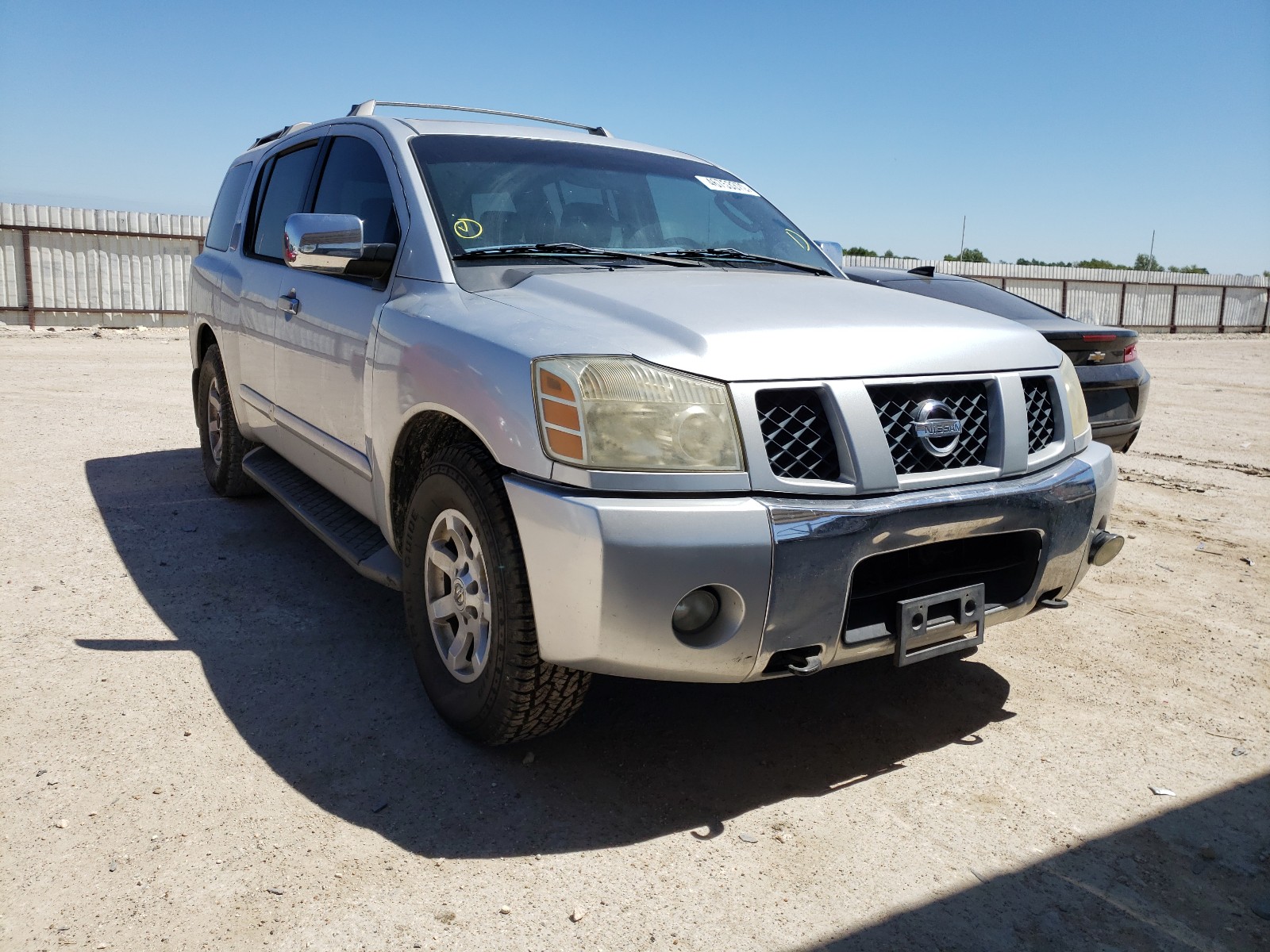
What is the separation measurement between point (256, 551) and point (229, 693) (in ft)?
5.29

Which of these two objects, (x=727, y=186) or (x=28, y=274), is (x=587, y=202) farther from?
(x=28, y=274)

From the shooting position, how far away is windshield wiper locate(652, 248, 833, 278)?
11.7ft

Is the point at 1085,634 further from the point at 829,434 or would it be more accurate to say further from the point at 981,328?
the point at 829,434

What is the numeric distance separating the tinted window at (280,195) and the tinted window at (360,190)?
0.26 m

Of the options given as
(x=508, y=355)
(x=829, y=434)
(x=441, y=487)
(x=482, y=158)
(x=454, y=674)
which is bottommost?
(x=454, y=674)

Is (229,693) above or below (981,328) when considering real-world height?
below

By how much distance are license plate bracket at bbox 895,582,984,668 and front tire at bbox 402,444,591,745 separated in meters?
0.84

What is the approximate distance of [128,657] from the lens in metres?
3.49

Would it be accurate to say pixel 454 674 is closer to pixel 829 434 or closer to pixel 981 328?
pixel 829 434

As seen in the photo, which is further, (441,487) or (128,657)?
(128,657)

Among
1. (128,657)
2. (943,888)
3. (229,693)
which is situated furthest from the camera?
(128,657)

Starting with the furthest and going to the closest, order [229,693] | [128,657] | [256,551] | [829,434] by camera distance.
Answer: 1. [256,551]
2. [128,657]
3. [229,693]
4. [829,434]

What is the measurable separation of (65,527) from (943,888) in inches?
178

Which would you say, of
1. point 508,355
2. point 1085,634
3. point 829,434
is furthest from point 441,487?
point 1085,634
